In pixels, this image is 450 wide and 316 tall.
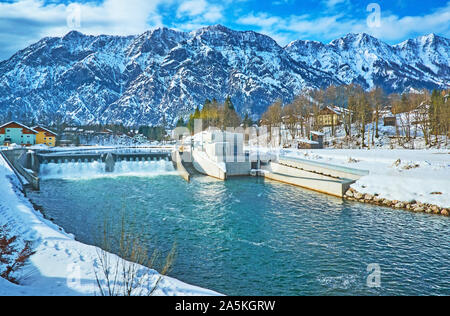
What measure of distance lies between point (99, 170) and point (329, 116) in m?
55.2

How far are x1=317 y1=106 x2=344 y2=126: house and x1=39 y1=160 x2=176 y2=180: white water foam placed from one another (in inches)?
1686

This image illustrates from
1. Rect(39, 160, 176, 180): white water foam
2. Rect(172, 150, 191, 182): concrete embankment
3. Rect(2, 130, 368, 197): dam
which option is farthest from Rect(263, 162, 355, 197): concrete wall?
Rect(39, 160, 176, 180): white water foam

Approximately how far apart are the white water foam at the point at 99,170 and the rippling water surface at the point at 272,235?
1055 centimetres

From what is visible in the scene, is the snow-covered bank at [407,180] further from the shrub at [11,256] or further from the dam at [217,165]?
the shrub at [11,256]

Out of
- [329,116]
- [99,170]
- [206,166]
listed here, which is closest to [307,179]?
[206,166]

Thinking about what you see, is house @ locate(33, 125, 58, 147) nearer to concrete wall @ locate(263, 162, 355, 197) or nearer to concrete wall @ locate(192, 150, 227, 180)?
concrete wall @ locate(192, 150, 227, 180)

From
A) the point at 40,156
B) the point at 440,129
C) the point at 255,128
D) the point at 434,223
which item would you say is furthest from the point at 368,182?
the point at 255,128

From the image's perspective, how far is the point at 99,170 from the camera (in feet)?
141

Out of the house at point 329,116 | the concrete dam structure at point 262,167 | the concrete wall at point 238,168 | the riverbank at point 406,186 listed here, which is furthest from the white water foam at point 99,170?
the house at point 329,116

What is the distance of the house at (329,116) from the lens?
226 ft

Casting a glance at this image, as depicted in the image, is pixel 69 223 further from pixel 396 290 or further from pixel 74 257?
pixel 396 290

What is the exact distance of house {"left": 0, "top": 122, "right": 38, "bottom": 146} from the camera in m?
63.4

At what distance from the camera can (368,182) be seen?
25.0 meters

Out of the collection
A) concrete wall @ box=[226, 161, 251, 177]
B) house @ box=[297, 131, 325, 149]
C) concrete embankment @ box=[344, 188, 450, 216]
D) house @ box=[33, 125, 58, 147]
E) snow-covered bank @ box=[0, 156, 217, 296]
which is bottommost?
concrete embankment @ box=[344, 188, 450, 216]
